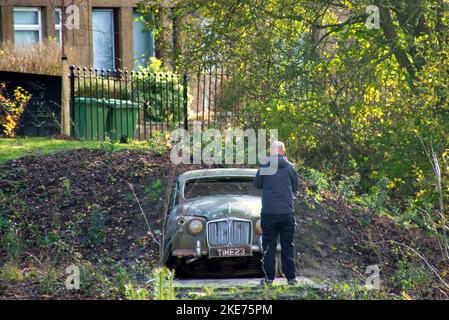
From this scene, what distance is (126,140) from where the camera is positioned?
65.1 feet

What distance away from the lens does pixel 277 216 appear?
11.1m

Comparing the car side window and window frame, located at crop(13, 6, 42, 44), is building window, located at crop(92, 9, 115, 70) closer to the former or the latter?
window frame, located at crop(13, 6, 42, 44)

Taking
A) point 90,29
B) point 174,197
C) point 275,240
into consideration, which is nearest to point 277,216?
point 275,240

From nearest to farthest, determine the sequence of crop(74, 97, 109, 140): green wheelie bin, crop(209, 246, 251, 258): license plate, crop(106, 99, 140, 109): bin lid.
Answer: crop(209, 246, 251, 258): license plate → crop(74, 97, 109, 140): green wheelie bin → crop(106, 99, 140, 109): bin lid

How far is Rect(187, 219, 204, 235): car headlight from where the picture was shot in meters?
11.9

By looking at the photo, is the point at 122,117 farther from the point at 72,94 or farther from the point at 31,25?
the point at 31,25

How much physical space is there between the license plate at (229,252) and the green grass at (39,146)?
18.5ft

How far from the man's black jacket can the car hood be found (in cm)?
80

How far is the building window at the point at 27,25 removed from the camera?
85.7 ft

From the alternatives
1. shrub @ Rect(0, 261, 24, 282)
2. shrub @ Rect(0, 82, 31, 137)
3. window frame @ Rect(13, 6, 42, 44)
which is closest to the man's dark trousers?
shrub @ Rect(0, 261, 24, 282)

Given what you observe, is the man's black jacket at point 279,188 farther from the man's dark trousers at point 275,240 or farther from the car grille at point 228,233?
the car grille at point 228,233

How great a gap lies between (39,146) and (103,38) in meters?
11.6

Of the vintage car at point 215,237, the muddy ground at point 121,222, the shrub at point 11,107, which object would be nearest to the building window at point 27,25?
the shrub at point 11,107
